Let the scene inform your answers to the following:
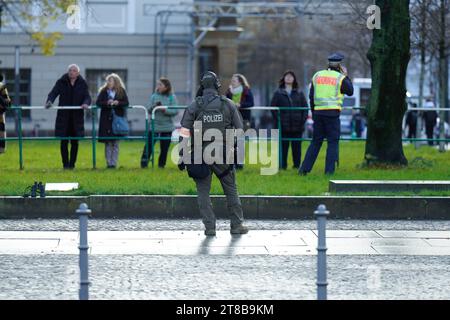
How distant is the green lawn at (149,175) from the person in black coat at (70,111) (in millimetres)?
352

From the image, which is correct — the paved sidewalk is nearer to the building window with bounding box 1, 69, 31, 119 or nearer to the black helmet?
the black helmet

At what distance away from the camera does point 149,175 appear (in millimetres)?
20500

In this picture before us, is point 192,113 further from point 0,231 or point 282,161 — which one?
point 282,161

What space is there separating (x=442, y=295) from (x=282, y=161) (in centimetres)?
1196

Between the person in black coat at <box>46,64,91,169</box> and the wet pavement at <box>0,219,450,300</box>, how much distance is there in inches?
254

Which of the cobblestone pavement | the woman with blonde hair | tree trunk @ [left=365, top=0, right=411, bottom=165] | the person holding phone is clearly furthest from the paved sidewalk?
the woman with blonde hair

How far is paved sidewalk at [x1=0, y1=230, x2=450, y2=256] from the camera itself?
13.2m

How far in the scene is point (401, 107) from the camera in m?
22.3

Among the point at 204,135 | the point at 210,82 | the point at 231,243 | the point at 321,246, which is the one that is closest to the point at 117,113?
the point at 210,82

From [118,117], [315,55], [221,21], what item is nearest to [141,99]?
[221,21]

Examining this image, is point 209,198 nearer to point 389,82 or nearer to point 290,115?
point 290,115

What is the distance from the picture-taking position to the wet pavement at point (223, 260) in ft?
34.6

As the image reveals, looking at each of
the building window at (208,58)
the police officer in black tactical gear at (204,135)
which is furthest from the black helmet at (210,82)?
the building window at (208,58)
